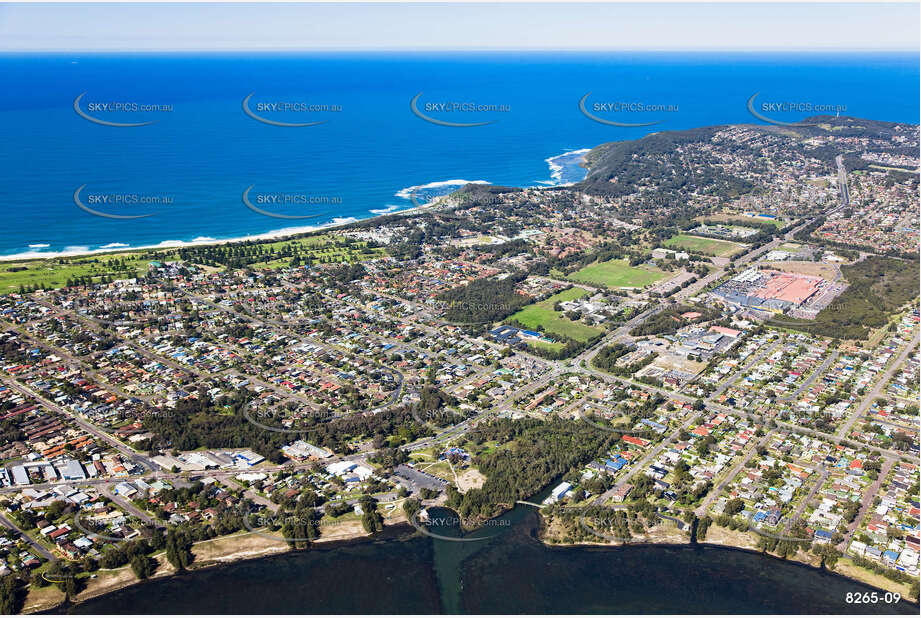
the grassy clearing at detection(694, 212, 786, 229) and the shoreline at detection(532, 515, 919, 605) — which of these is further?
the grassy clearing at detection(694, 212, 786, 229)

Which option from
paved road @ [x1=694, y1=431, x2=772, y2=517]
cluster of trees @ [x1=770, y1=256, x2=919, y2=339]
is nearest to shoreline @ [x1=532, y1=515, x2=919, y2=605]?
paved road @ [x1=694, y1=431, x2=772, y2=517]

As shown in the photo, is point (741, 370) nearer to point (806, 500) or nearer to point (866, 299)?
point (806, 500)

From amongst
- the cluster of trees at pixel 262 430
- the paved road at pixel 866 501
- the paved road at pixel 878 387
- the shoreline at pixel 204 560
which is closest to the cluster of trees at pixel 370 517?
the shoreline at pixel 204 560

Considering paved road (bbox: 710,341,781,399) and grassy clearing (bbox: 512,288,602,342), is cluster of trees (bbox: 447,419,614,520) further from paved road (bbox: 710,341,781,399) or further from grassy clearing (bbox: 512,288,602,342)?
grassy clearing (bbox: 512,288,602,342)

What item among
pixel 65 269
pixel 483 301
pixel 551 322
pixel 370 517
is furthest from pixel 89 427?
pixel 551 322

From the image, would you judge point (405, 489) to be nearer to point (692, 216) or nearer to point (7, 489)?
point (7, 489)

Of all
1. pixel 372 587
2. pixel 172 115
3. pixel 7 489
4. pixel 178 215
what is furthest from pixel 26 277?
pixel 172 115
